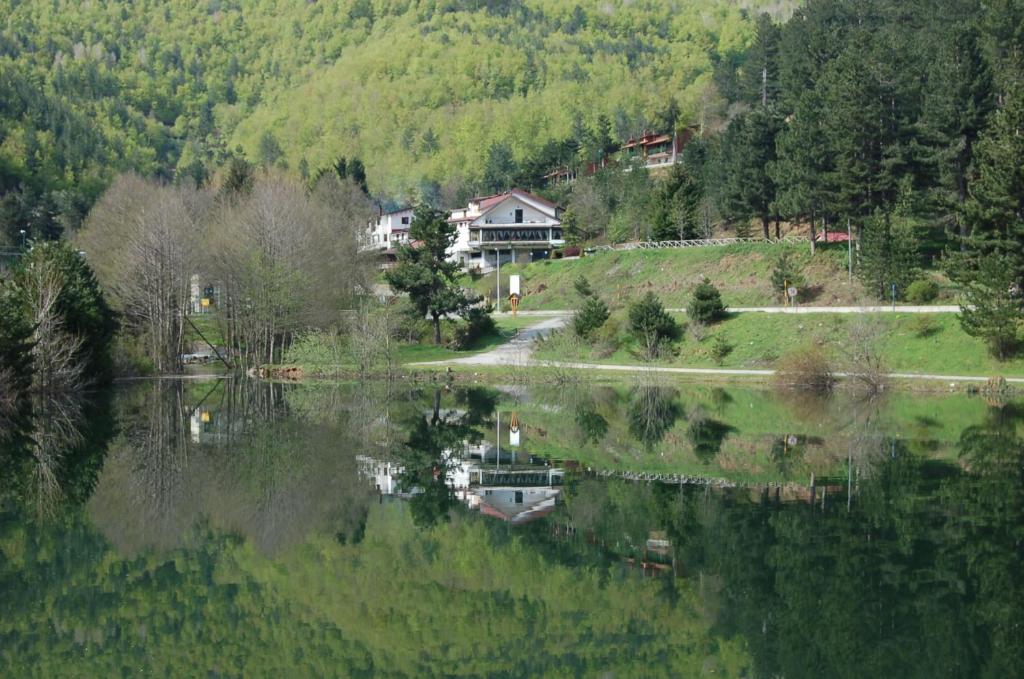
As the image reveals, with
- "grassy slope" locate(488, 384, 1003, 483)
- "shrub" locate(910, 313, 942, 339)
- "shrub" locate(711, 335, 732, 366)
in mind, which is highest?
"shrub" locate(910, 313, 942, 339)

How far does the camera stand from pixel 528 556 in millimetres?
20688

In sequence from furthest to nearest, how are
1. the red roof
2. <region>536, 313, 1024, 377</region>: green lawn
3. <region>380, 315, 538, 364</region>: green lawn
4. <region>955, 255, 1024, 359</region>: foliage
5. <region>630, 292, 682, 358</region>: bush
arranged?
1. the red roof
2. <region>380, 315, 538, 364</region>: green lawn
3. <region>630, 292, 682, 358</region>: bush
4. <region>536, 313, 1024, 377</region>: green lawn
5. <region>955, 255, 1024, 359</region>: foliage

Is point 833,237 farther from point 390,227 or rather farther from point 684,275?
point 390,227

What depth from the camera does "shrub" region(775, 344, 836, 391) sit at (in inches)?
1976

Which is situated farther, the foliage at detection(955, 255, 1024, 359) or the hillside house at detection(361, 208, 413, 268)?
the hillside house at detection(361, 208, 413, 268)

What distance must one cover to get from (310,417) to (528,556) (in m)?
21.4

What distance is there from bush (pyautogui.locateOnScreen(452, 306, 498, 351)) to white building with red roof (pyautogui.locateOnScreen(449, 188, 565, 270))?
33.0 m

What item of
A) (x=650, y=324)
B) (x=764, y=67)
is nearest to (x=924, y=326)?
(x=650, y=324)

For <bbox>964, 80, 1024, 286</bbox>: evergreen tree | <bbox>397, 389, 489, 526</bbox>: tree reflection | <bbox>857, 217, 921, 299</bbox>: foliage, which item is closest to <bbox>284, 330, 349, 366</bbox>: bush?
<bbox>397, 389, 489, 526</bbox>: tree reflection

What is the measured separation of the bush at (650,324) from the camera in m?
59.9

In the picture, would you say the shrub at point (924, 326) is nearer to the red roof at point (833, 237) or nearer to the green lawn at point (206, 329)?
the red roof at point (833, 237)

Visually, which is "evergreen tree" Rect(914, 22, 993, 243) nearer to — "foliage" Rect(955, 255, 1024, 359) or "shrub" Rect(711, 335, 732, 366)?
"foliage" Rect(955, 255, 1024, 359)

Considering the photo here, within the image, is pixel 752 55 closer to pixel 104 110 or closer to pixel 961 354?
pixel 961 354

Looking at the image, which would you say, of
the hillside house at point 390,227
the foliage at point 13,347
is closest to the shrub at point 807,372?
the foliage at point 13,347
